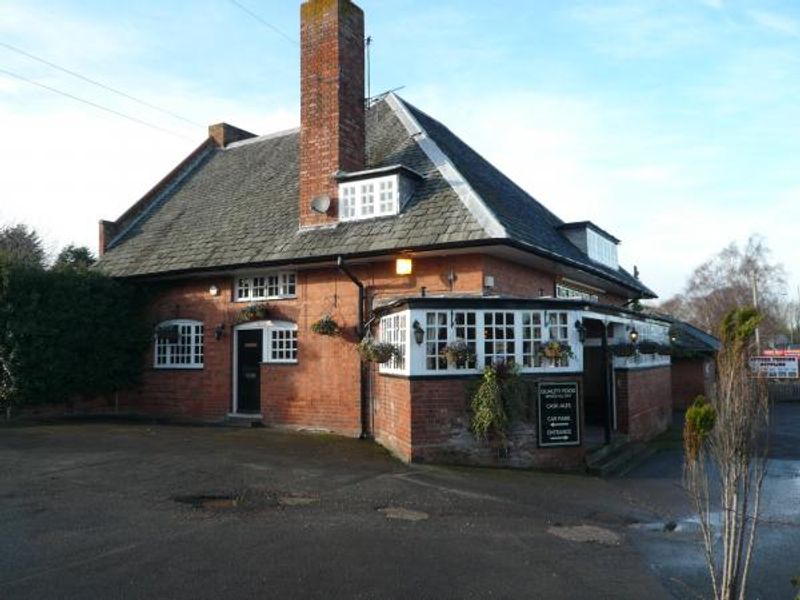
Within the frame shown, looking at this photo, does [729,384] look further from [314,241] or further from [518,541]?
[314,241]

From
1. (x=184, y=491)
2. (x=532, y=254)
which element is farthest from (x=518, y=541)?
(x=532, y=254)

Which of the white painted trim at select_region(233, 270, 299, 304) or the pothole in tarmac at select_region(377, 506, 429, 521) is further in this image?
the white painted trim at select_region(233, 270, 299, 304)

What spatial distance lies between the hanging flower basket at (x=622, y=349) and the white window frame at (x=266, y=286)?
7424 millimetres

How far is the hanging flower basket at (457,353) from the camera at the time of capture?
34.4ft

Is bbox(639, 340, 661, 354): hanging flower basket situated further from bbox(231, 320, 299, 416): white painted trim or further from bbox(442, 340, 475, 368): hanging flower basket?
bbox(231, 320, 299, 416): white painted trim

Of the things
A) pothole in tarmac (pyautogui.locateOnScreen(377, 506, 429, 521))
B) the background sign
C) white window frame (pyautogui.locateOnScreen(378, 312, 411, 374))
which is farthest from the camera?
the background sign

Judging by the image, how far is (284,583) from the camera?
5.46m

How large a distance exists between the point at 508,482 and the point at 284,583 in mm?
4930

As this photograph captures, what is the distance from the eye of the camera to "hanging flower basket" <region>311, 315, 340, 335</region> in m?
14.1

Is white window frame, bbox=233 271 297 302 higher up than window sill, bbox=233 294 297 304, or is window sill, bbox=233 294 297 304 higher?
white window frame, bbox=233 271 297 302

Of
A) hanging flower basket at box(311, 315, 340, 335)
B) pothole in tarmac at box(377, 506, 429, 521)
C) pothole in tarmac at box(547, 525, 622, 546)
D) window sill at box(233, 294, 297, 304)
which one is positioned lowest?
pothole in tarmac at box(547, 525, 622, 546)

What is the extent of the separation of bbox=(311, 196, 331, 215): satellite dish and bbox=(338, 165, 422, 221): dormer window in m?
0.31

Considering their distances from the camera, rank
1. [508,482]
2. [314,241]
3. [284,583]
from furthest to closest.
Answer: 1. [314,241]
2. [508,482]
3. [284,583]

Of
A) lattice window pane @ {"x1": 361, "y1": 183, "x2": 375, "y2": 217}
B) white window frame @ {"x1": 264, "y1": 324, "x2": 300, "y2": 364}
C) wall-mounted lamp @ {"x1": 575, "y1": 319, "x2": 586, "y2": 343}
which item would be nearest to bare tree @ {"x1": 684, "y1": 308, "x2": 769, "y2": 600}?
wall-mounted lamp @ {"x1": 575, "y1": 319, "x2": 586, "y2": 343}
